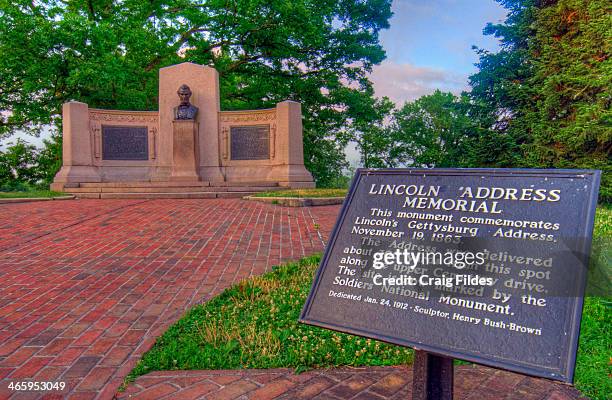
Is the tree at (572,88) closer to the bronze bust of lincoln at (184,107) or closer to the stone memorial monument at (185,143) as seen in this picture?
the stone memorial monument at (185,143)

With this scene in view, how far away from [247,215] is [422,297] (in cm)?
779

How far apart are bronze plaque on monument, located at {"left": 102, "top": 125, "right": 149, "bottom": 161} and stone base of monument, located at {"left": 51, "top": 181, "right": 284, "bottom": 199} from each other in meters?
2.00

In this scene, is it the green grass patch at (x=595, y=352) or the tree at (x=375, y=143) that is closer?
the green grass patch at (x=595, y=352)

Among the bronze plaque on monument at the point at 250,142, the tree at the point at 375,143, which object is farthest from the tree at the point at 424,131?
the bronze plaque on monument at the point at 250,142

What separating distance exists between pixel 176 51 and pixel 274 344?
2320 cm

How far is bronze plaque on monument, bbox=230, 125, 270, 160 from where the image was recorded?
16.9 meters

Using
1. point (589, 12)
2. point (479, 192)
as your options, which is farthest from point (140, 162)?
point (589, 12)

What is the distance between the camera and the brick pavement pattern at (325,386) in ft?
8.37

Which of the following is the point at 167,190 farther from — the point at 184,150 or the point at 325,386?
the point at 325,386

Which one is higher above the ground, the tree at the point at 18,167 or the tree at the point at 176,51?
the tree at the point at 176,51

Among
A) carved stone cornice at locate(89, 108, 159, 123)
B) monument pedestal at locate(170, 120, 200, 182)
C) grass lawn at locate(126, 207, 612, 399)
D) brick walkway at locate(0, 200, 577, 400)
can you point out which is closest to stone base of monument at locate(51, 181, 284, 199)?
monument pedestal at locate(170, 120, 200, 182)

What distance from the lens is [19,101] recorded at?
19.9m

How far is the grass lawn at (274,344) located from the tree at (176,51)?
16354 mm

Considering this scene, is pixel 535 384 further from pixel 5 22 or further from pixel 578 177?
pixel 5 22
